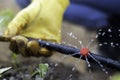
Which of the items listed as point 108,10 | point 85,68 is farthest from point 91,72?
point 108,10

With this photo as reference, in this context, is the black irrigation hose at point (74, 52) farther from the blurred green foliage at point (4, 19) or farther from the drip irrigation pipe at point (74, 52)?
the blurred green foliage at point (4, 19)

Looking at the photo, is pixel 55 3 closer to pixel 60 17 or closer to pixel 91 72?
pixel 60 17

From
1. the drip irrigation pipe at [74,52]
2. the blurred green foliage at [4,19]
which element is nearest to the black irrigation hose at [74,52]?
the drip irrigation pipe at [74,52]

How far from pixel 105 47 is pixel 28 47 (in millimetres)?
262

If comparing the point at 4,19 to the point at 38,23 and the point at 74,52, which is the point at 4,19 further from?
the point at 74,52

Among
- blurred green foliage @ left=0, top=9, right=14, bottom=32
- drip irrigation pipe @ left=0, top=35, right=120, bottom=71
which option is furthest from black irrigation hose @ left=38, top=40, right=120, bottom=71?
blurred green foliage @ left=0, top=9, right=14, bottom=32

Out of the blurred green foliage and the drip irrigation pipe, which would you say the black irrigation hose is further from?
the blurred green foliage

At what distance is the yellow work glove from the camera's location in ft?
2.04

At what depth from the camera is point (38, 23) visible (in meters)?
0.67

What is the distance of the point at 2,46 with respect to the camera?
74 centimetres

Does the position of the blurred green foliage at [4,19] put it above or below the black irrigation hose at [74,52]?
above

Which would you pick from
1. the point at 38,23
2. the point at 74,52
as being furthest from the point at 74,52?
the point at 38,23

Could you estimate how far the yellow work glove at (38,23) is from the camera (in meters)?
0.62

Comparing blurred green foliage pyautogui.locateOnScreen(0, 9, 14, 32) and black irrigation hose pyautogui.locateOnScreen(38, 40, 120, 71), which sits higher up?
blurred green foliage pyautogui.locateOnScreen(0, 9, 14, 32)
